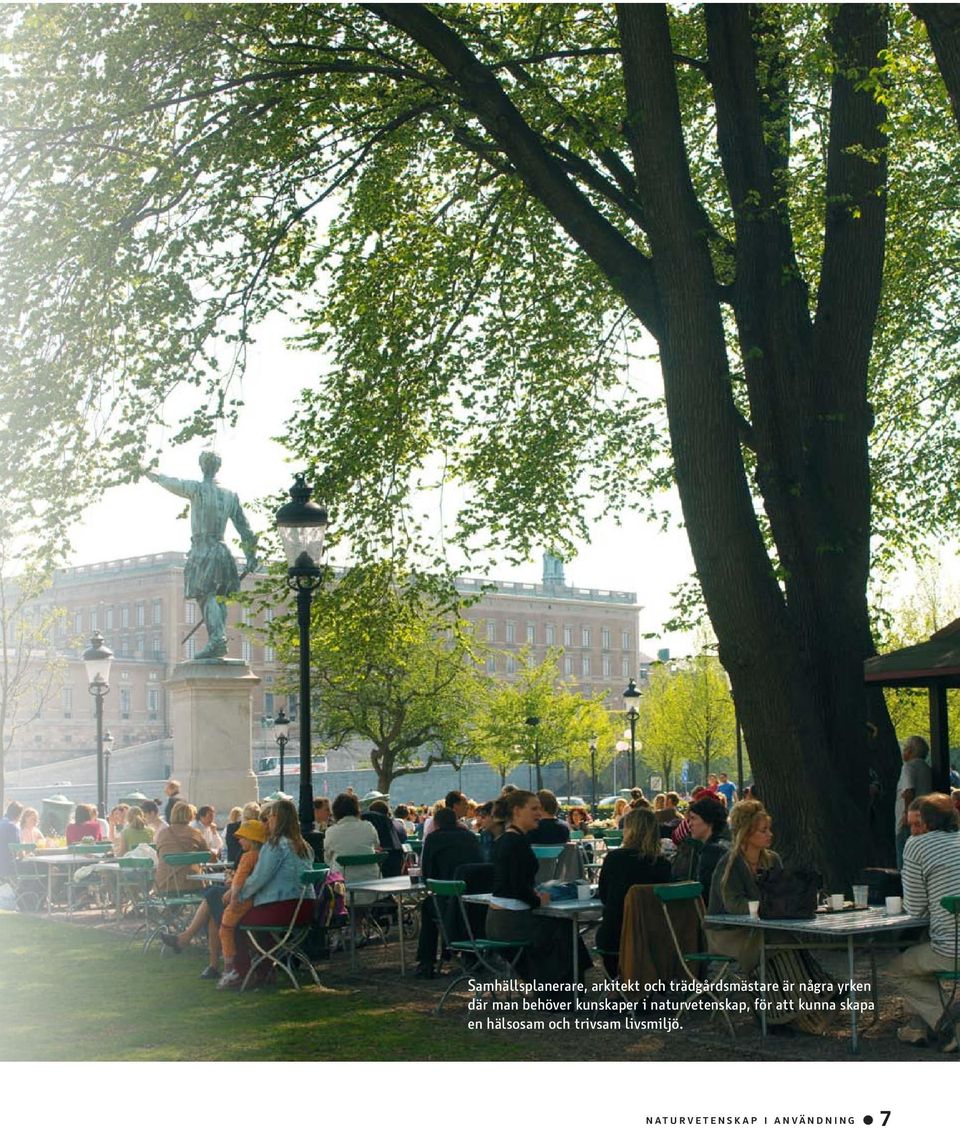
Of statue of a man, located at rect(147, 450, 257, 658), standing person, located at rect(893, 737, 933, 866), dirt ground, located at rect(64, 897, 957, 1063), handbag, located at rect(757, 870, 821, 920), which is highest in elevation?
statue of a man, located at rect(147, 450, 257, 658)

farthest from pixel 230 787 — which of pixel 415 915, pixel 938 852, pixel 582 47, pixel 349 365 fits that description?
pixel 938 852

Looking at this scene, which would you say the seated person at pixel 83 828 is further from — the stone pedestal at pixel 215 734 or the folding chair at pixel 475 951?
the folding chair at pixel 475 951

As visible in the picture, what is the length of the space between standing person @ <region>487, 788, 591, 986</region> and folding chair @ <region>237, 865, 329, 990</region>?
1.86 meters

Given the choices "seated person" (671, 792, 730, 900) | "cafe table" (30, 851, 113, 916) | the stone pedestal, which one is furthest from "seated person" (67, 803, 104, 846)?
"seated person" (671, 792, 730, 900)

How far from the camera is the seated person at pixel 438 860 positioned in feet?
41.8

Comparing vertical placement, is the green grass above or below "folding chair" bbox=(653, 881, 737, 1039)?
below

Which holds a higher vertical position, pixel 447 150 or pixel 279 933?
pixel 447 150

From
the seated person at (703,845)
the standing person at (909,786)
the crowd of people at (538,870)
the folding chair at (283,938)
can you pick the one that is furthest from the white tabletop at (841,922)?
the standing person at (909,786)

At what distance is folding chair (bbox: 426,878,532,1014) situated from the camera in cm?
1060

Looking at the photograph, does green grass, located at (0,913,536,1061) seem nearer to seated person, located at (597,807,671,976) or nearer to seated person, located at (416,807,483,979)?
seated person, located at (416,807,483,979)

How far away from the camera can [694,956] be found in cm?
982

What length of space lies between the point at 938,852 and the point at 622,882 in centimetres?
213

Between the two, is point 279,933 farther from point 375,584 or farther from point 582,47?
point 582,47

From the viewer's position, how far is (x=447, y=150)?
57.0 feet
